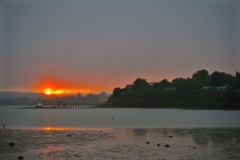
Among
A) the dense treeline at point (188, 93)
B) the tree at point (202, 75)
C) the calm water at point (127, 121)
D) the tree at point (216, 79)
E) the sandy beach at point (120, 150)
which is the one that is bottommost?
the sandy beach at point (120, 150)

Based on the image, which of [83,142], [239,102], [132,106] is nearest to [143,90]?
[132,106]

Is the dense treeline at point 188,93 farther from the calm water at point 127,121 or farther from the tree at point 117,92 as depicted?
the calm water at point 127,121

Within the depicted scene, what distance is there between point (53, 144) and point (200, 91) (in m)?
44.3

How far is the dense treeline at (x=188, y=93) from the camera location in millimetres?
49125

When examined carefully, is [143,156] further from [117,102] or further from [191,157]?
[117,102]

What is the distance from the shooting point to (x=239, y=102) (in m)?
47.1

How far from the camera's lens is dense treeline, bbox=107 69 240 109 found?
49.1 metres

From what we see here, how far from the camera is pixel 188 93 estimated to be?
56.0 meters

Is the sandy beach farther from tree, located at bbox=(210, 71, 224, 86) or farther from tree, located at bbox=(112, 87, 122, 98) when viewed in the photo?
tree, located at bbox=(112, 87, 122, 98)

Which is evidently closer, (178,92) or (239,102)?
(239,102)

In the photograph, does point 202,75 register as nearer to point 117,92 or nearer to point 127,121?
point 117,92

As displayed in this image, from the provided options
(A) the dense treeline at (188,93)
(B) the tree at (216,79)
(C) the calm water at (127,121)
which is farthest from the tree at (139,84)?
(C) the calm water at (127,121)

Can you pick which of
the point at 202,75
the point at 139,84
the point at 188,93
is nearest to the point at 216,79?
the point at 202,75

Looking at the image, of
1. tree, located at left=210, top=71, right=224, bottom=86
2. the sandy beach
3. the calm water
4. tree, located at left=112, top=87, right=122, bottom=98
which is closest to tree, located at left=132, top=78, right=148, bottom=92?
tree, located at left=112, top=87, right=122, bottom=98
